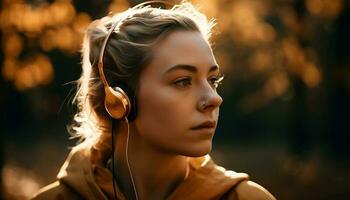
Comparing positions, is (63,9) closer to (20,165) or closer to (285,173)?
(285,173)

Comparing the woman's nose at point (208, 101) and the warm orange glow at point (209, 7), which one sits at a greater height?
the woman's nose at point (208, 101)

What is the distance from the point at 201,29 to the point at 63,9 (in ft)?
15.3

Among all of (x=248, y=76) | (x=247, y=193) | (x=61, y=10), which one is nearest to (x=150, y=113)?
(x=247, y=193)

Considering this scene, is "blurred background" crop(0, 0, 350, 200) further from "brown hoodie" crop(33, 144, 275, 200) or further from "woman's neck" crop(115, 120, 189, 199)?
"woman's neck" crop(115, 120, 189, 199)

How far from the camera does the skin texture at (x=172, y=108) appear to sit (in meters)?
2.65

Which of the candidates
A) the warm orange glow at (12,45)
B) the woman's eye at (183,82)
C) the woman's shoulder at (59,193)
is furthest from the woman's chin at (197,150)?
the warm orange glow at (12,45)

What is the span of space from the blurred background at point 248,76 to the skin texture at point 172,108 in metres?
0.93

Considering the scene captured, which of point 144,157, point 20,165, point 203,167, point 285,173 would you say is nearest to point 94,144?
point 144,157

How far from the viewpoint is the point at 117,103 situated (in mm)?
2820

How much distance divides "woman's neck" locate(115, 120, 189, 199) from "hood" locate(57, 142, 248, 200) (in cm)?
9

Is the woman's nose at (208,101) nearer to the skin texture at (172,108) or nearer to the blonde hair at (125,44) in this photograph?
the skin texture at (172,108)

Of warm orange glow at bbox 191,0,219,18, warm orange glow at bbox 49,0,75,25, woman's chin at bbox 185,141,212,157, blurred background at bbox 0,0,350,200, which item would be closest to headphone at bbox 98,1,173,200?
woman's chin at bbox 185,141,212,157

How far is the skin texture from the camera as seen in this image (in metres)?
2.65

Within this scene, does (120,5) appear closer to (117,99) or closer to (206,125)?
(117,99)
